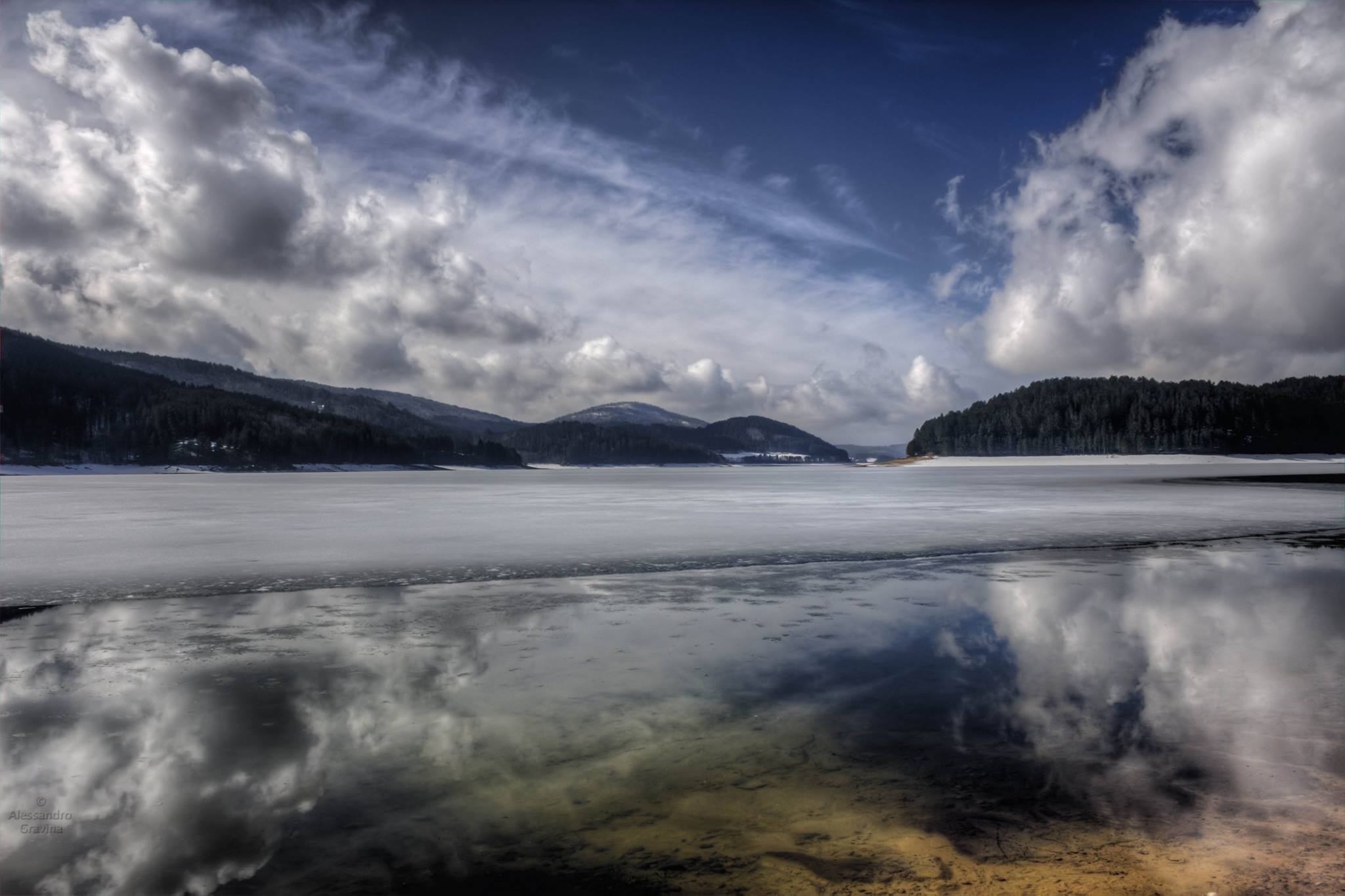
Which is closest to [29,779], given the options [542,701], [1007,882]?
[542,701]

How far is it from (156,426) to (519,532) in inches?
5733

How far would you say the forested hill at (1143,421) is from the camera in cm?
13750

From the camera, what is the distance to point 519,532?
66.1 ft

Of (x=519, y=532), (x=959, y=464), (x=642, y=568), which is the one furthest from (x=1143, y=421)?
(x=642, y=568)

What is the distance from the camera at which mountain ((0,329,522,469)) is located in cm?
13125

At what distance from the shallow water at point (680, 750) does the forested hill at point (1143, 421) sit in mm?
146419

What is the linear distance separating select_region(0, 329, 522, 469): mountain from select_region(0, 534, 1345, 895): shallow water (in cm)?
14358

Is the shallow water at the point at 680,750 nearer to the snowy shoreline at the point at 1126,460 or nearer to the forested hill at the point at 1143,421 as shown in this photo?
the snowy shoreline at the point at 1126,460

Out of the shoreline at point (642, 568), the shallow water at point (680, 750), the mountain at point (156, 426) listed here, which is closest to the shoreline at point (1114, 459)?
the mountain at point (156, 426)

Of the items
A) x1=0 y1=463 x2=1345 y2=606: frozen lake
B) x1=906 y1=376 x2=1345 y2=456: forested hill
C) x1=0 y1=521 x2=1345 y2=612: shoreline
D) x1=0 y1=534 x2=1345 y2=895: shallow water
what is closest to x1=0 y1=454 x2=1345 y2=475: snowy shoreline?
x1=906 y1=376 x2=1345 y2=456: forested hill

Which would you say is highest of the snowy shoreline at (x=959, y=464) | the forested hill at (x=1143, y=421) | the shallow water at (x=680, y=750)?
the forested hill at (x=1143, y=421)

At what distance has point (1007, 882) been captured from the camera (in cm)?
342

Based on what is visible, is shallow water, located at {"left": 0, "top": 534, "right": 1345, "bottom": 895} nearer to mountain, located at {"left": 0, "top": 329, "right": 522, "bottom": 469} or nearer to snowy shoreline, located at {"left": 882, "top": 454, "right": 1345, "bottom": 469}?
snowy shoreline, located at {"left": 882, "top": 454, "right": 1345, "bottom": 469}

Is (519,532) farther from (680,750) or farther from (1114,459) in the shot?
(1114,459)
